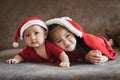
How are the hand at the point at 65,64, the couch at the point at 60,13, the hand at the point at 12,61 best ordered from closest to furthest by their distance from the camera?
1. the hand at the point at 65,64
2. the hand at the point at 12,61
3. the couch at the point at 60,13

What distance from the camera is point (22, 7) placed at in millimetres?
1736

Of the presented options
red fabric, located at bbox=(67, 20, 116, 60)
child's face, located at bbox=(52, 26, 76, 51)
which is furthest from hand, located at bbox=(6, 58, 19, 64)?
red fabric, located at bbox=(67, 20, 116, 60)

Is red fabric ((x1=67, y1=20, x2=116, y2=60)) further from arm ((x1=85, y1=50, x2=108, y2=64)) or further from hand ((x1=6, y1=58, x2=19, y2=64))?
hand ((x1=6, y1=58, x2=19, y2=64))

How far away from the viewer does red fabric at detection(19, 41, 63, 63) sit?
1.33 meters

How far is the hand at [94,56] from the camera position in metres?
1.27

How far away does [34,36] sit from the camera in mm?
1304

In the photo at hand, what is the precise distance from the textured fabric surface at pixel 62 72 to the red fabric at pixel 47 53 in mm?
88

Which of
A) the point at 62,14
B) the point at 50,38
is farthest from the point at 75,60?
the point at 62,14

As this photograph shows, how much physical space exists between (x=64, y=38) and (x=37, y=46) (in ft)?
0.45

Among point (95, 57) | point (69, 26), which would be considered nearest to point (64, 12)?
point (69, 26)

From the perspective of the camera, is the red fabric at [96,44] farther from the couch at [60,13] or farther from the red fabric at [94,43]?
the couch at [60,13]

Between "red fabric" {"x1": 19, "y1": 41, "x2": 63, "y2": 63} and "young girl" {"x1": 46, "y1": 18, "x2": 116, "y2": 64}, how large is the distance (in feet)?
0.09

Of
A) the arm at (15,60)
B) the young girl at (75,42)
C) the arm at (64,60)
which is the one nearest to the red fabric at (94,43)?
the young girl at (75,42)

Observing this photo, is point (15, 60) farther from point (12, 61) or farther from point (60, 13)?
A: point (60, 13)
